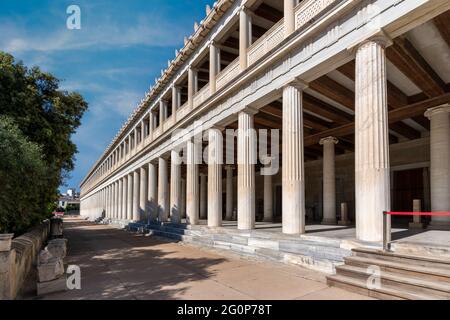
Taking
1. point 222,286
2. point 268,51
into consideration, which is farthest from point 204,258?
point 268,51

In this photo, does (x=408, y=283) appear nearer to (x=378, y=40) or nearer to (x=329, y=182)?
(x=378, y=40)

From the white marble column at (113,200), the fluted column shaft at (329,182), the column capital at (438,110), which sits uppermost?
the column capital at (438,110)

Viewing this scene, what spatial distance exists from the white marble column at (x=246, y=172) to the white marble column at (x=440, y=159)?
623cm

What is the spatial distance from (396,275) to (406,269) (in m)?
0.20

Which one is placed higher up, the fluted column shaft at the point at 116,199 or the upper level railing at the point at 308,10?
the upper level railing at the point at 308,10

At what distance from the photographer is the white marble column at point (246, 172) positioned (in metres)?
10.8

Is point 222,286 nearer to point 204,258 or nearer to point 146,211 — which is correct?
point 204,258

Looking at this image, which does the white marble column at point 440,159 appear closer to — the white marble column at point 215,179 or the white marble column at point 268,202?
the white marble column at point 215,179

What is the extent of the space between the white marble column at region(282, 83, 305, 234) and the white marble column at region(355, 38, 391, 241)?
2092mm

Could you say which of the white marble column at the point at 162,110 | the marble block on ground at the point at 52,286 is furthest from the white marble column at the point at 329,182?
the white marble column at the point at 162,110

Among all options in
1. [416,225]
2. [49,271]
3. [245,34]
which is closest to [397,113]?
[416,225]

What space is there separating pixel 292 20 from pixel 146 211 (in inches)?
746

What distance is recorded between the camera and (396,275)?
5004 mm

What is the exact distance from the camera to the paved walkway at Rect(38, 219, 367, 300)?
547 centimetres
